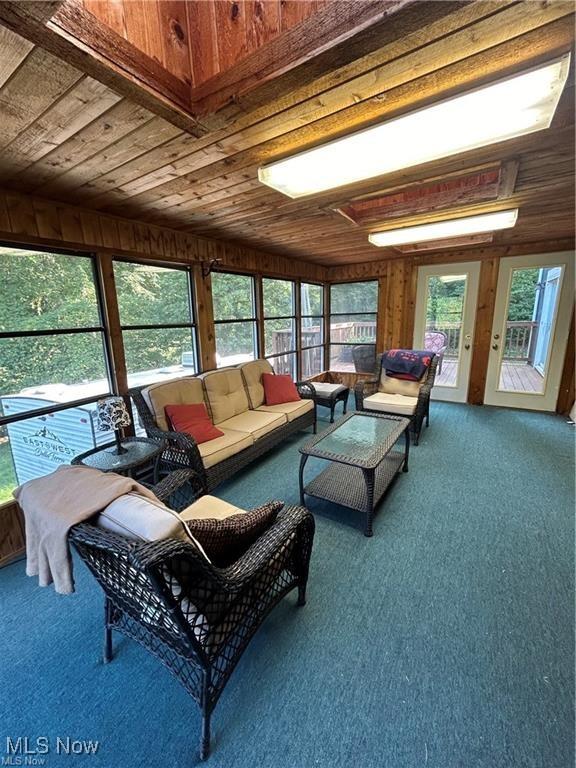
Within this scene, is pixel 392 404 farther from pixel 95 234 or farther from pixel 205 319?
pixel 95 234

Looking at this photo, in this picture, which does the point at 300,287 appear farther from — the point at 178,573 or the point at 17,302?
the point at 178,573

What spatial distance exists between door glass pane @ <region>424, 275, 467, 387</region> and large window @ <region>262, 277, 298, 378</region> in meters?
2.25

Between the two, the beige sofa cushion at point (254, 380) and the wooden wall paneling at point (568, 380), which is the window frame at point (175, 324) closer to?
the beige sofa cushion at point (254, 380)

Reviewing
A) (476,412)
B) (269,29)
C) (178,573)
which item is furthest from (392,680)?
(476,412)

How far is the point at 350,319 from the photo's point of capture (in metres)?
5.87

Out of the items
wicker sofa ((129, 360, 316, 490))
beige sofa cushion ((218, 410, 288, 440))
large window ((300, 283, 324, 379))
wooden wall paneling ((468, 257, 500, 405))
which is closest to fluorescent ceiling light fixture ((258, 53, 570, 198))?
wicker sofa ((129, 360, 316, 490))

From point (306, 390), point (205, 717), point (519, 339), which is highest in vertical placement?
point (519, 339)

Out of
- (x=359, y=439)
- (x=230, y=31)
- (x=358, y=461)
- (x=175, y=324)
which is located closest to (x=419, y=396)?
(x=359, y=439)

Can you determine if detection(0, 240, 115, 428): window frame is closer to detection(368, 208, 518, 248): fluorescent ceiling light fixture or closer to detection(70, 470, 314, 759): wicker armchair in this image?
detection(70, 470, 314, 759): wicker armchair

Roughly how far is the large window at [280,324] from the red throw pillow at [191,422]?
75.1 inches

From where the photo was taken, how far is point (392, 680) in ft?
4.15

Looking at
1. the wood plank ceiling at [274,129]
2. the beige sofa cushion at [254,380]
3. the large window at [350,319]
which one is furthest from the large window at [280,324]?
the wood plank ceiling at [274,129]

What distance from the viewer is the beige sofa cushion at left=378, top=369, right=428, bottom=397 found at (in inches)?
157

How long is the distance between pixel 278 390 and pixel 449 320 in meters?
3.16
